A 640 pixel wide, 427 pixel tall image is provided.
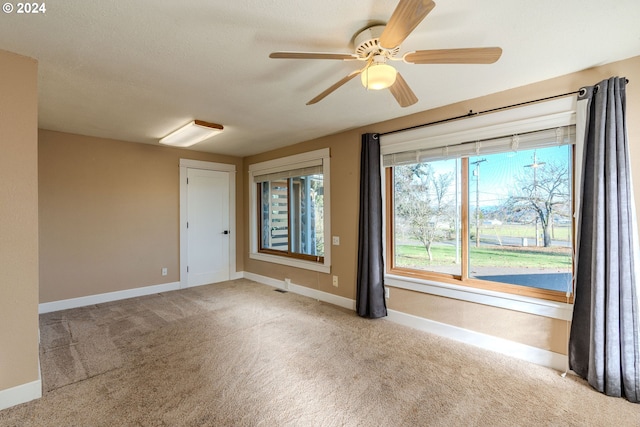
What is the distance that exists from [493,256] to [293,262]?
273 centimetres

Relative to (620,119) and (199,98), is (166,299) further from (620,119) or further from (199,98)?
(620,119)

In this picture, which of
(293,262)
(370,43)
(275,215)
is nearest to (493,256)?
(370,43)

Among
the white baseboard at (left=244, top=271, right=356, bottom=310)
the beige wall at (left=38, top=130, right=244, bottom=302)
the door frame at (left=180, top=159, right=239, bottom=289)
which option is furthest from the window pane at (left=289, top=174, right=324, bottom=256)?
the beige wall at (left=38, top=130, right=244, bottom=302)

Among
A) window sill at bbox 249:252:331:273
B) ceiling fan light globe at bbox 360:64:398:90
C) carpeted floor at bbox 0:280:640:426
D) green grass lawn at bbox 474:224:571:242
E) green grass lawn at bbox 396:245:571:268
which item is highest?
ceiling fan light globe at bbox 360:64:398:90

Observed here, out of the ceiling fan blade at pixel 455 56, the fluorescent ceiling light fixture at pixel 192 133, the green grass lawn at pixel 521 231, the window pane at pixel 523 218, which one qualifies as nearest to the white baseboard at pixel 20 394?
the fluorescent ceiling light fixture at pixel 192 133

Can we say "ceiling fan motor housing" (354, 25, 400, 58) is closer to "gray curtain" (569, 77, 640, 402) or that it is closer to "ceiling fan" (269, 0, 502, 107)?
"ceiling fan" (269, 0, 502, 107)

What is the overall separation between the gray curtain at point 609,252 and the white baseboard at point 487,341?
20cm

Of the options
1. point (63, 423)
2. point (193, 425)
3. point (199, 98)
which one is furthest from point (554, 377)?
point (199, 98)

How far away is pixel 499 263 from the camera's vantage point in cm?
263

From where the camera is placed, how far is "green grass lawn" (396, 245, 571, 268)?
2.36 metres

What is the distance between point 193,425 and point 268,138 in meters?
3.32

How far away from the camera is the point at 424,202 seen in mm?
3123

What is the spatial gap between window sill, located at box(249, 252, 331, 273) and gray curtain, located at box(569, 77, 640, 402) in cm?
262

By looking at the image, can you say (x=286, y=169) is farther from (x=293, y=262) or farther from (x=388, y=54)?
(x=388, y=54)
